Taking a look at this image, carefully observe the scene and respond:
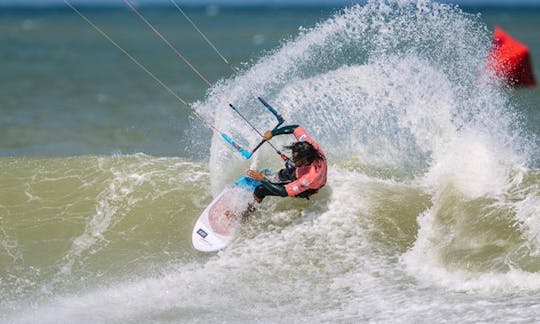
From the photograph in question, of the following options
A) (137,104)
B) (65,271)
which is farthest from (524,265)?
(137,104)

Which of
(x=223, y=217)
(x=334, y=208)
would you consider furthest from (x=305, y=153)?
(x=223, y=217)

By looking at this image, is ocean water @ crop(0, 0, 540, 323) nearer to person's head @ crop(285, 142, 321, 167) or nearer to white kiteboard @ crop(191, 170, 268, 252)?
white kiteboard @ crop(191, 170, 268, 252)

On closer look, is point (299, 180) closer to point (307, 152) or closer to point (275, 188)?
point (275, 188)

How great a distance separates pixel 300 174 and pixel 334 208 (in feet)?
2.01

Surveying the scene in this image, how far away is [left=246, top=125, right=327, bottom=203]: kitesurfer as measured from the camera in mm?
9008

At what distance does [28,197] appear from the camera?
10641 millimetres

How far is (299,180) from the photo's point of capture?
29.6ft

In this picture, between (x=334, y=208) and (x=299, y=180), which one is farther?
(x=334, y=208)

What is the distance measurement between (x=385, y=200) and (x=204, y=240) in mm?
2176

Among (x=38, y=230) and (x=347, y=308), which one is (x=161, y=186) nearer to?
(x=38, y=230)

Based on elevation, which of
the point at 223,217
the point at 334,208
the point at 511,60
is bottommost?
the point at 223,217

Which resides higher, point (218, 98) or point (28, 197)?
point (218, 98)

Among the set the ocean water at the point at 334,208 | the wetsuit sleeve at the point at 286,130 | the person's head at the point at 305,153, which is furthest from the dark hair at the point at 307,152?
the ocean water at the point at 334,208

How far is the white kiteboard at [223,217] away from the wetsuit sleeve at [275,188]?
0.39 metres
